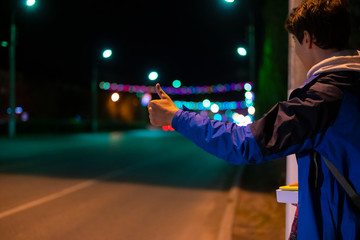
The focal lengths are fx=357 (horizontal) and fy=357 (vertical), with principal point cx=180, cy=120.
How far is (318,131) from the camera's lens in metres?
1.28

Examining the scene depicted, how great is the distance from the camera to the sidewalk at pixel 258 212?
5051 millimetres

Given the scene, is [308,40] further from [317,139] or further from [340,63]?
[317,139]

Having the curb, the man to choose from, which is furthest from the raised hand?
the curb

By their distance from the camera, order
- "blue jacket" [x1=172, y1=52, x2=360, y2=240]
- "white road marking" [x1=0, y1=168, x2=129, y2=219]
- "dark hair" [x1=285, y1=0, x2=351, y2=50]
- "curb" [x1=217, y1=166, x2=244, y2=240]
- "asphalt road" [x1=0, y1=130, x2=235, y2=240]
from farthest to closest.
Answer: "white road marking" [x1=0, y1=168, x2=129, y2=219]
"asphalt road" [x1=0, y1=130, x2=235, y2=240]
"curb" [x1=217, y1=166, x2=244, y2=240]
"dark hair" [x1=285, y1=0, x2=351, y2=50]
"blue jacket" [x1=172, y1=52, x2=360, y2=240]

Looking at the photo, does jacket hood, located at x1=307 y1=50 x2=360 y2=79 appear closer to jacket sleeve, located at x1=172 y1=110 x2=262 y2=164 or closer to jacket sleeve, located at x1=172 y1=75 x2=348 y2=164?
jacket sleeve, located at x1=172 y1=75 x2=348 y2=164

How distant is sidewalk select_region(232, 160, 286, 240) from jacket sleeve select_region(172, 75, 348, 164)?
385 centimetres

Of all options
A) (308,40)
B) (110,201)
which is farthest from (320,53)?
(110,201)

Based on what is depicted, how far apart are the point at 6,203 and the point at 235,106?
149 feet

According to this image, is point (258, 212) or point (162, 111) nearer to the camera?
point (162, 111)

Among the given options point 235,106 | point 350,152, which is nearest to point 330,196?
point 350,152

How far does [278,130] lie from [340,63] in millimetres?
368

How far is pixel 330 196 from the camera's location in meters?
1.31

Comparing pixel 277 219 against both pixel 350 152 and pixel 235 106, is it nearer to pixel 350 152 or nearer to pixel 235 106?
pixel 350 152

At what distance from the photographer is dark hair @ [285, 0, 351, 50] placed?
1.40 m
